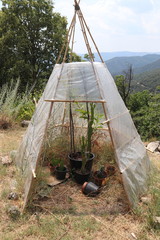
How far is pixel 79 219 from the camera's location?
8.23 feet

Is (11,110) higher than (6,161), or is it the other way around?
(11,110)

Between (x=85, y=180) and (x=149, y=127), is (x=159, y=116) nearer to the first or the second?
(x=149, y=127)

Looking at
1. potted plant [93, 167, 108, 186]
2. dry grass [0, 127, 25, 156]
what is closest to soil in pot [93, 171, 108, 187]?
potted plant [93, 167, 108, 186]

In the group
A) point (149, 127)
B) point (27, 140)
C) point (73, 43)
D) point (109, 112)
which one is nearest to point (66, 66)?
point (73, 43)

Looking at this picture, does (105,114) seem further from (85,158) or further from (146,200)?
(146,200)

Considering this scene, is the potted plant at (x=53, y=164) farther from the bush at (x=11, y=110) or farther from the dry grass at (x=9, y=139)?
the bush at (x=11, y=110)

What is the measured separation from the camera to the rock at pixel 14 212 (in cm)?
246

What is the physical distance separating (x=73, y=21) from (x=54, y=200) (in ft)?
8.58

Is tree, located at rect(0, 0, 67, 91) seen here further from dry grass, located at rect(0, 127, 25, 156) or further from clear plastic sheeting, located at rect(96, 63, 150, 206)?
clear plastic sheeting, located at rect(96, 63, 150, 206)

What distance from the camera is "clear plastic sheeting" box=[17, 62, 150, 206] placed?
9.27ft

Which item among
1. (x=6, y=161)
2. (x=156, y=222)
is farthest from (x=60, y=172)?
(x=156, y=222)

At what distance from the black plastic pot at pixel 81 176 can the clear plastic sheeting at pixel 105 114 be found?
0.72 meters

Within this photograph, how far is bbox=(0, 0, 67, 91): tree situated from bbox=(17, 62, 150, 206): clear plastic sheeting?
6.83 meters

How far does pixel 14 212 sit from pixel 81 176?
1.14 m
